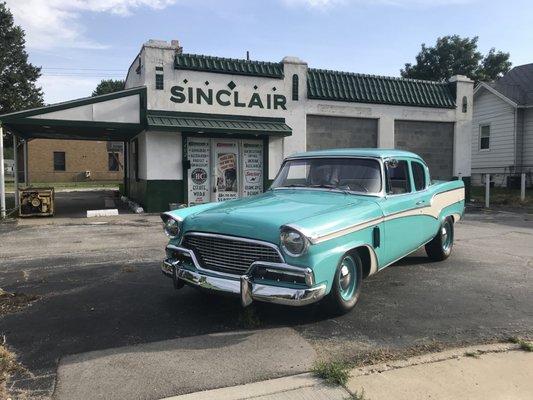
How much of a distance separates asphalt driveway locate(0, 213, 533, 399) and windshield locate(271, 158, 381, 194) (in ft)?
4.37

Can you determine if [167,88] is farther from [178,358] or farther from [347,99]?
[178,358]

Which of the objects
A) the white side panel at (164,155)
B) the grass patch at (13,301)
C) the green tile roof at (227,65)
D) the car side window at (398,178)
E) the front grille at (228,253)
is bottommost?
the grass patch at (13,301)

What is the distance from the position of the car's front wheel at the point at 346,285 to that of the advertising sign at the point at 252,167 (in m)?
11.0

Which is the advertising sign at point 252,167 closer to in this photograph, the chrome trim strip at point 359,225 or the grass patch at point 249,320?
the chrome trim strip at point 359,225

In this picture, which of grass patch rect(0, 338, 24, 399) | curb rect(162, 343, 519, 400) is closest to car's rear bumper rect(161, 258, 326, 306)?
curb rect(162, 343, 519, 400)

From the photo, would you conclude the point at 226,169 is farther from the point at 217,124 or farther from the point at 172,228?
the point at 172,228

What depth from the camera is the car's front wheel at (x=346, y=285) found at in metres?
4.70

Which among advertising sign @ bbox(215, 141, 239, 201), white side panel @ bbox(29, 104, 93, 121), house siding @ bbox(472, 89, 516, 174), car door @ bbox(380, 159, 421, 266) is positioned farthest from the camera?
house siding @ bbox(472, 89, 516, 174)

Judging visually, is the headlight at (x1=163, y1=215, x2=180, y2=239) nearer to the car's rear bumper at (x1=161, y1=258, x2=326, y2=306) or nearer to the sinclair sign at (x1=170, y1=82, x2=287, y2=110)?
the car's rear bumper at (x1=161, y1=258, x2=326, y2=306)

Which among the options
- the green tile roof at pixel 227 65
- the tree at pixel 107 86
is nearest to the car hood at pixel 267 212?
the green tile roof at pixel 227 65

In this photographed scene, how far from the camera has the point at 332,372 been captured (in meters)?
3.63

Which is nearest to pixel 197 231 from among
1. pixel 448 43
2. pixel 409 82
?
pixel 409 82

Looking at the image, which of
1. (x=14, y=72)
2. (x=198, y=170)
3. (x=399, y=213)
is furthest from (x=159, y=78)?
(x=14, y=72)

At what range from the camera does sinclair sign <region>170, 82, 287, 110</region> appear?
14.8m
